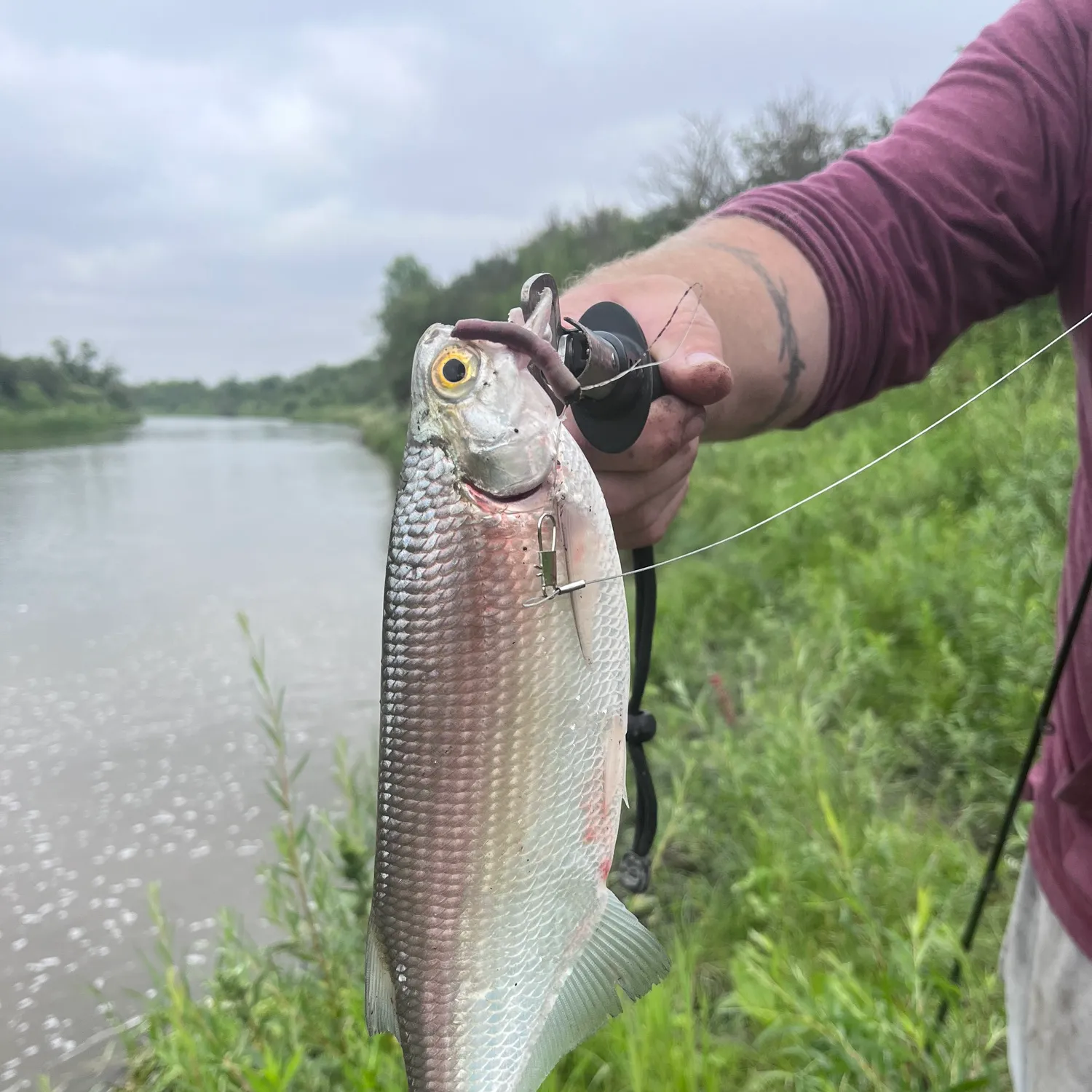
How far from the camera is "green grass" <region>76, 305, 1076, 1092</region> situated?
2.09 meters

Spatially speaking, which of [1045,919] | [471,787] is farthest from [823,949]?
[471,787]

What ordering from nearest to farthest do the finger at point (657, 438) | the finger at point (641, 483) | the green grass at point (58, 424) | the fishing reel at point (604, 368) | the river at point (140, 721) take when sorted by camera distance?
the fishing reel at point (604, 368) < the finger at point (657, 438) < the finger at point (641, 483) < the river at point (140, 721) < the green grass at point (58, 424)

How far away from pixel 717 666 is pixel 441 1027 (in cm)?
408

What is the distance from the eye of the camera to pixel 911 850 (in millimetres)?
2746

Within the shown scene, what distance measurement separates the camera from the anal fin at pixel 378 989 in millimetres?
1154

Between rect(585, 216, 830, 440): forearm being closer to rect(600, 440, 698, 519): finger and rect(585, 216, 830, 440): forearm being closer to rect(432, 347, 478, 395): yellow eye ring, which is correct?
rect(600, 440, 698, 519): finger

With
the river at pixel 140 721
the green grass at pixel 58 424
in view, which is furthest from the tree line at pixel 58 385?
the river at pixel 140 721

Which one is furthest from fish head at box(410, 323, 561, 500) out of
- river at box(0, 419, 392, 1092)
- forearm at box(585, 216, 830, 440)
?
river at box(0, 419, 392, 1092)

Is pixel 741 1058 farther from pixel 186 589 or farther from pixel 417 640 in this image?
pixel 186 589

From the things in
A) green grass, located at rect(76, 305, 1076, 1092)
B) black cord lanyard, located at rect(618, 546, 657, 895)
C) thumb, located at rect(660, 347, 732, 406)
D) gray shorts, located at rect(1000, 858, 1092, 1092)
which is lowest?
green grass, located at rect(76, 305, 1076, 1092)

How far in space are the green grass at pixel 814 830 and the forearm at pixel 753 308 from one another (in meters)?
1.32

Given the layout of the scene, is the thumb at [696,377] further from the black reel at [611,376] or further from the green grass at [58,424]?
the green grass at [58,424]

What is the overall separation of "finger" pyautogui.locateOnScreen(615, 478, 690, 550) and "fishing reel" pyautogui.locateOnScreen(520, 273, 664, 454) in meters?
0.17

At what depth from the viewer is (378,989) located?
1.17 m
